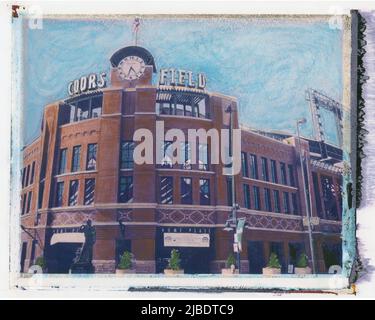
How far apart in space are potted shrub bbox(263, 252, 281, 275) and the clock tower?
3974 mm

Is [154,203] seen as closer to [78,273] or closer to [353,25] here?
[78,273]

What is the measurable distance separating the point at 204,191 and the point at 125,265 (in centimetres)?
199

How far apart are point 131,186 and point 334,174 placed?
3.77 metres

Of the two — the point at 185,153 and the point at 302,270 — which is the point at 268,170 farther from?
the point at 302,270

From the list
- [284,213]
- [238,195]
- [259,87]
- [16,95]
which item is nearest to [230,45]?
[259,87]

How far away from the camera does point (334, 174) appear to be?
8.93 metres

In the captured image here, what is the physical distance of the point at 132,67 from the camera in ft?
29.1

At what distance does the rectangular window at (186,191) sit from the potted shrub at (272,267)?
1.82 meters

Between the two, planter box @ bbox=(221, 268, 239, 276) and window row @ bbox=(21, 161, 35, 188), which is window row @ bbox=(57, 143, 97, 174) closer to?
window row @ bbox=(21, 161, 35, 188)

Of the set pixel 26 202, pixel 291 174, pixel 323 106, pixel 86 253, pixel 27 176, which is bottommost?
pixel 86 253

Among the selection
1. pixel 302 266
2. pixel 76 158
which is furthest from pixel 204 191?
pixel 76 158

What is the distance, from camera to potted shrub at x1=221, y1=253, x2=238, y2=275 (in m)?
8.61

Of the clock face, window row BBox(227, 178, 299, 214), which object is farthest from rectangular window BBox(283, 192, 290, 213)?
the clock face
